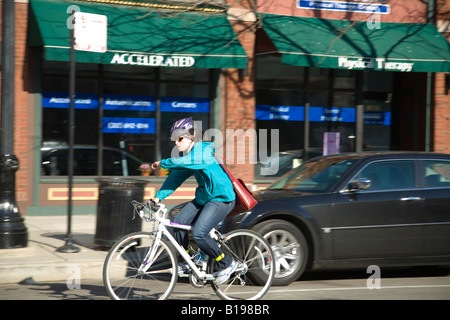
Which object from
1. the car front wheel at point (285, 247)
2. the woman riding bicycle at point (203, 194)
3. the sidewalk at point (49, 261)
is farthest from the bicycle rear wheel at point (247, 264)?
the sidewalk at point (49, 261)

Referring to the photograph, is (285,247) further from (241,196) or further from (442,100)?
(442,100)

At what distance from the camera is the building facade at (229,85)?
39.8ft

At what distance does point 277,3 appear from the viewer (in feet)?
46.1

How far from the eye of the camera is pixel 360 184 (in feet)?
24.1

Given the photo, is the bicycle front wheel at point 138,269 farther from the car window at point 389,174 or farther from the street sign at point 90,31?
the street sign at point 90,31

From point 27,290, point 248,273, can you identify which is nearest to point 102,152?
point 27,290

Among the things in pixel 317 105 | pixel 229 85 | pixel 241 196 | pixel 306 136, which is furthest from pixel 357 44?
pixel 241 196

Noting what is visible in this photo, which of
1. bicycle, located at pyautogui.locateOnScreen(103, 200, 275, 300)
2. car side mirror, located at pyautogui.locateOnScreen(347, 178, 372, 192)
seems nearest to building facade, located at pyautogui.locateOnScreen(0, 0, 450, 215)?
car side mirror, located at pyautogui.locateOnScreen(347, 178, 372, 192)

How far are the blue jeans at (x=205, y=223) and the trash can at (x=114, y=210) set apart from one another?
2.78 meters

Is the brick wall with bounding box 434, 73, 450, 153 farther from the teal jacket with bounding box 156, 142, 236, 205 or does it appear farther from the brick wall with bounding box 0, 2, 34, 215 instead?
the teal jacket with bounding box 156, 142, 236, 205

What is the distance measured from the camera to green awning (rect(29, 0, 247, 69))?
11531mm

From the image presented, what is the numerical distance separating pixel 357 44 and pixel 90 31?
7.04 metres
